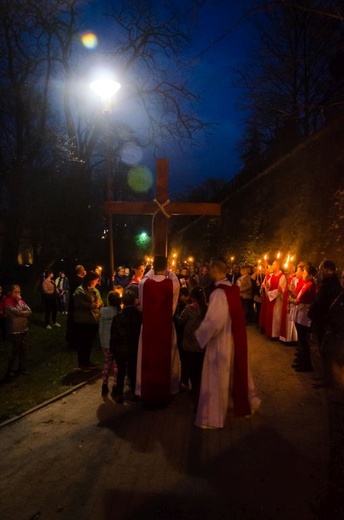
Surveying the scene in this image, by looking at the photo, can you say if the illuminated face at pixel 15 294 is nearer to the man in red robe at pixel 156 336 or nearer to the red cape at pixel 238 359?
the man in red robe at pixel 156 336

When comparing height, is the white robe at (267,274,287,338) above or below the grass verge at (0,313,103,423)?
above

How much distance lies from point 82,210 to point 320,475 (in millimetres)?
18797

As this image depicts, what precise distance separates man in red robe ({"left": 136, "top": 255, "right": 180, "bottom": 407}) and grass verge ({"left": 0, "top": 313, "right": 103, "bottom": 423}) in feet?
5.96

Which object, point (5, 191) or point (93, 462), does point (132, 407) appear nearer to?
point (93, 462)

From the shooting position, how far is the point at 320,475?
161 inches

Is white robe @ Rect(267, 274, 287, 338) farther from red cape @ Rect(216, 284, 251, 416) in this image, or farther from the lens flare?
the lens flare

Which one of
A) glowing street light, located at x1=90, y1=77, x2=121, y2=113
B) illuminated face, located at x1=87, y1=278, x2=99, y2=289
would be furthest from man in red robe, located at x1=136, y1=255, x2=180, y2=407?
glowing street light, located at x1=90, y1=77, x2=121, y2=113

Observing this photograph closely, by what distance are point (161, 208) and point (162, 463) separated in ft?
13.6

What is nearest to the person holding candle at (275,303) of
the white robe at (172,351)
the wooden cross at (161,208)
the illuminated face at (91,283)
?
the wooden cross at (161,208)

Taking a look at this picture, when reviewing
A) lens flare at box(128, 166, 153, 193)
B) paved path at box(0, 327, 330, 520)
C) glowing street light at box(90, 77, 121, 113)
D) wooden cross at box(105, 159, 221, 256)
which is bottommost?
paved path at box(0, 327, 330, 520)

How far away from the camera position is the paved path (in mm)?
3615

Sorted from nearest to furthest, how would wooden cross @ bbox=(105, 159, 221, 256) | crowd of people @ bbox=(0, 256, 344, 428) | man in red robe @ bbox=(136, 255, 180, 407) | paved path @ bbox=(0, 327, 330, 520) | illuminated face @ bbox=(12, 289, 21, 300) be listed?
1. paved path @ bbox=(0, 327, 330, 520)
2. crowd of people @ bbox=(0, 256, 344, 428)
3. man in red robe @ bbox=(136, 255, 180, 407)
4. wooden cross @ bbox=(105, 159, 221, 256)
5. illuminated face @ bbox=(12, 289, 21, 300)

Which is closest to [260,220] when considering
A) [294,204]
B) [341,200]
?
[294,204]

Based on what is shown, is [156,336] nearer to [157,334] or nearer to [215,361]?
[157,334]
